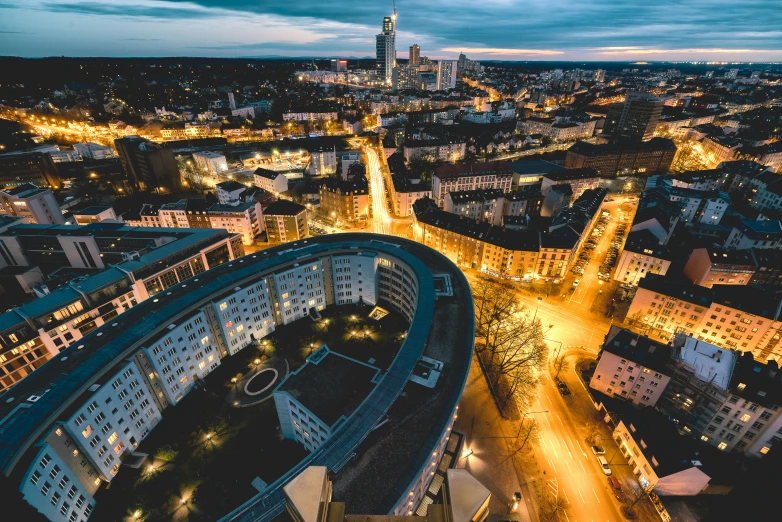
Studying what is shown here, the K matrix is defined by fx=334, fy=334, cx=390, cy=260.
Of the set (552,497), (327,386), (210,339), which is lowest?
(552,497)

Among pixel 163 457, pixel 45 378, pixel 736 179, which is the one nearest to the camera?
pixel 45 378

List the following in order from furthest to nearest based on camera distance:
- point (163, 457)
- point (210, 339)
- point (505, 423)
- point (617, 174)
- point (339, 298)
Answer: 1. point (617, 174)
2. point (339, 298)
3. point (210, 339)
4. point (505, 423)
5. point (163, 457)

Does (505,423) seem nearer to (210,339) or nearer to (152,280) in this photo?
(210,339)

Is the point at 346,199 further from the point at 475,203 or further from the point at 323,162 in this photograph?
the point at 323,162

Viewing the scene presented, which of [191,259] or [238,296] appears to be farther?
[191,259]

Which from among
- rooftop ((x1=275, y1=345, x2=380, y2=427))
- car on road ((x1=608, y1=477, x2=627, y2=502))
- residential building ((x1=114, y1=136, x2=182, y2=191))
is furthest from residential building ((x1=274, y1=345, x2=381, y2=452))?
residential building ((x1=114, y1=136, x2=182, y2=191))

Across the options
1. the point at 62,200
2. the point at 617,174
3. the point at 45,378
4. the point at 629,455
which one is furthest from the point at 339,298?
the point at 617,174
